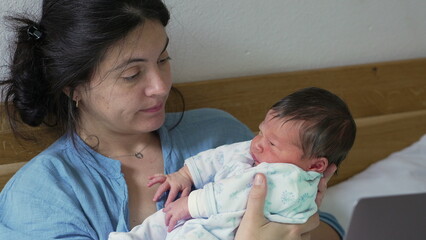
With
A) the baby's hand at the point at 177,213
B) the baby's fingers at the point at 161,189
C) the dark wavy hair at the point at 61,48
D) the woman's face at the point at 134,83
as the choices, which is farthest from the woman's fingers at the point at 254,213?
the dark wavy hair at the point at 61,48

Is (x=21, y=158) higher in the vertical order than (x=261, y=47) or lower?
lower

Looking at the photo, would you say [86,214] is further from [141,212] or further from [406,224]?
[406,224]

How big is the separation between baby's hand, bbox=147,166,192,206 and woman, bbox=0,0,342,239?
0.08 metres

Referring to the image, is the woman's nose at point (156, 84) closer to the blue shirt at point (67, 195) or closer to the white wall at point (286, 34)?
the blue shirt at point (67, 195)

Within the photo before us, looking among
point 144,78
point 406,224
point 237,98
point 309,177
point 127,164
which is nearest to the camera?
point 406,224

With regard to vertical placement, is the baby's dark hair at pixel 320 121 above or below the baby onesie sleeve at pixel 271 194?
above

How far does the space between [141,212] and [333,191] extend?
783 millimetres

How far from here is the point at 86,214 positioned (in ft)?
4.20

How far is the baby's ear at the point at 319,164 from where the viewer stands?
1163 mm

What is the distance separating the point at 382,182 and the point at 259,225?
0.88m

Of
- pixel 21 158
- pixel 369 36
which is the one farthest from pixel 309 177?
pixel 369 36

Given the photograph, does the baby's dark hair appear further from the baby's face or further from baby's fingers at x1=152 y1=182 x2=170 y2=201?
baby's fingers at x1=152 y1=182 x2=170 y2=201


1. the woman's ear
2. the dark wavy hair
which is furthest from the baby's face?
the woman's ear

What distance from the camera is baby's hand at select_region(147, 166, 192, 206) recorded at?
127 centimetres
